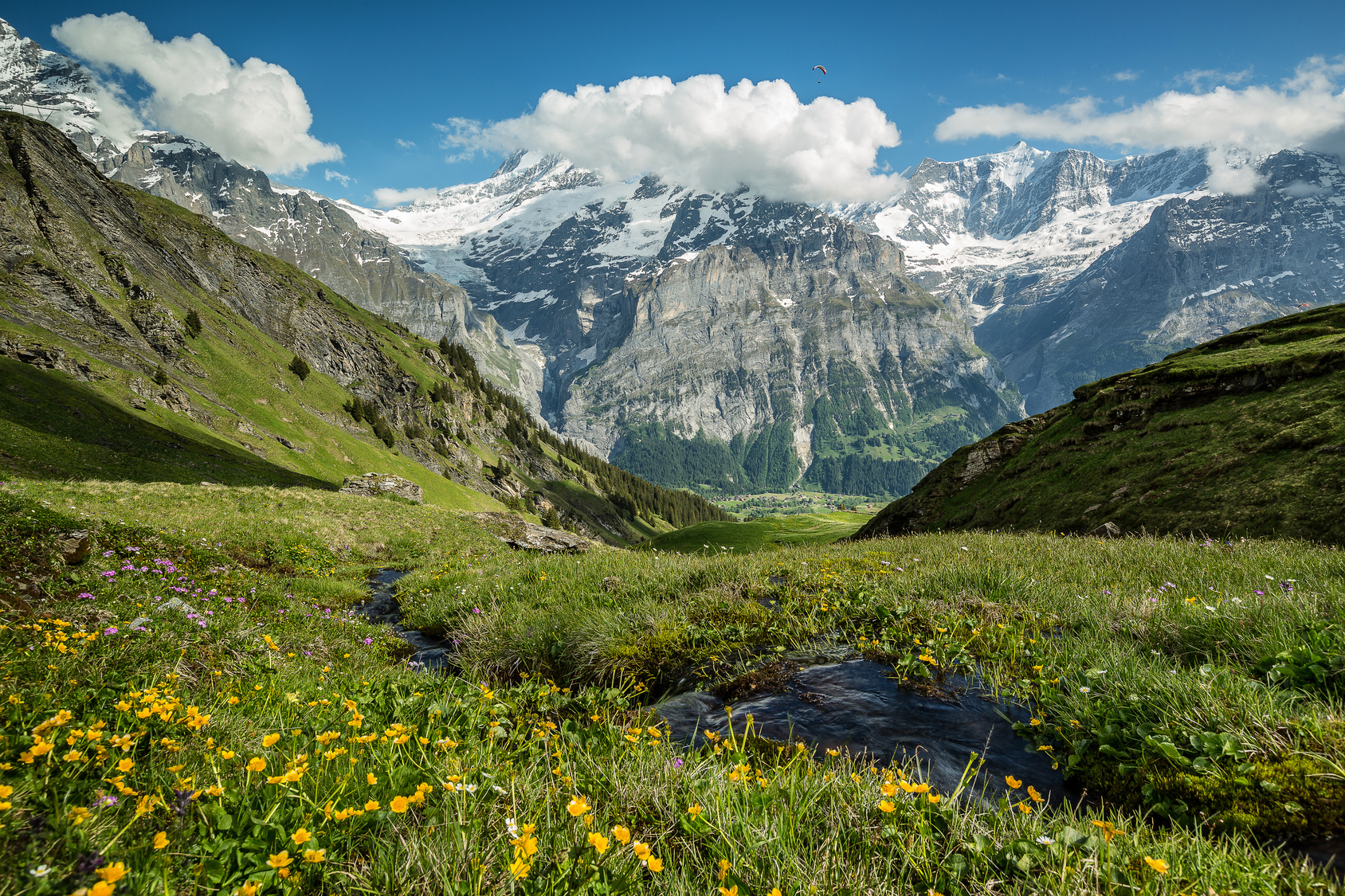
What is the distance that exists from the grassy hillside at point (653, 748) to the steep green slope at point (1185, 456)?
14906mm

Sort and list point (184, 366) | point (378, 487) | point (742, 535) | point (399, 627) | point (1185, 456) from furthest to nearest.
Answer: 1. point (184, 366)
2. point (742, 535)
3. point (378, 487)
4. point (1185, 456)
5. point (399, 627)

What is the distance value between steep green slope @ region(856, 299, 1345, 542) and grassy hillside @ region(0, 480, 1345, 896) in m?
14.9

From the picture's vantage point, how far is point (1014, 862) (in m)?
2.57

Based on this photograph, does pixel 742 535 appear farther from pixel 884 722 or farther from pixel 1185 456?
pixel 884 722

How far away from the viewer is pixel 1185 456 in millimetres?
23797

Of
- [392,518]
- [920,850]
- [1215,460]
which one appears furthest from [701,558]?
[1215,460]

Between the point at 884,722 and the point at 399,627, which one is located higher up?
the point at 884,722

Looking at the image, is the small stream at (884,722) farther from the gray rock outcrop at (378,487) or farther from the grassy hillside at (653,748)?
the gray rock outcrop at (378,487)

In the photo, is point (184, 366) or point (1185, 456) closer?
point (1185, 456)

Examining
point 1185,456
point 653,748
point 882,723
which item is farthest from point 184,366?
point 1185,456

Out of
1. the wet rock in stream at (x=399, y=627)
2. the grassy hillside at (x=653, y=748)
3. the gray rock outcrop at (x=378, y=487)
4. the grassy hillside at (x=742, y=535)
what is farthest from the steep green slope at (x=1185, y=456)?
the gray rock outcrop at (x=378, y=487)

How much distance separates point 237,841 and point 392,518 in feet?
84.8

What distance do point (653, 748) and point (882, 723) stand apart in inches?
88.1

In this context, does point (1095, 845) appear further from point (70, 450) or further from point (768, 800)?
point (70, 450)
